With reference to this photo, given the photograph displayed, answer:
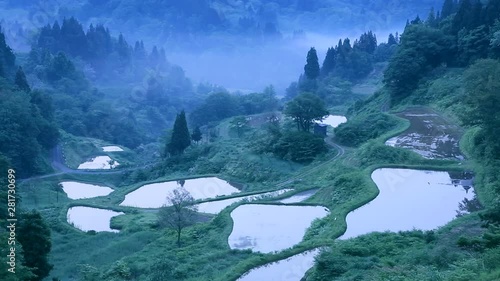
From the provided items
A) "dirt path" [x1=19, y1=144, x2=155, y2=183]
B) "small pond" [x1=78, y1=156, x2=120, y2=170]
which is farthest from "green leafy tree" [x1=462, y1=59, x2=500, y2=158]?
"small pond" [x1=78, y1=156, x2=120, y2=170]

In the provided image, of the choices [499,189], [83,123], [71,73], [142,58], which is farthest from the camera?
[142,58]

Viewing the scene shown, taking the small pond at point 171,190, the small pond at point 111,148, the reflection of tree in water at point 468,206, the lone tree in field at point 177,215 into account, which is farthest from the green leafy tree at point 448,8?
the lone tree in field at point 177,215

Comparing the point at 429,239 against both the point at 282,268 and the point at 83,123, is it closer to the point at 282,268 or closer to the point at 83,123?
the point at 282,268

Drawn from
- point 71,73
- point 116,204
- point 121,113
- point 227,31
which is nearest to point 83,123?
point 121,113

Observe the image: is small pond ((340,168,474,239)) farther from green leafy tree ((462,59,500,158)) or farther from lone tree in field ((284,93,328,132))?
lone tree in field ((284,93,328,132))

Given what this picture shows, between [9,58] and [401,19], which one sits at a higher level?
[401,19]
